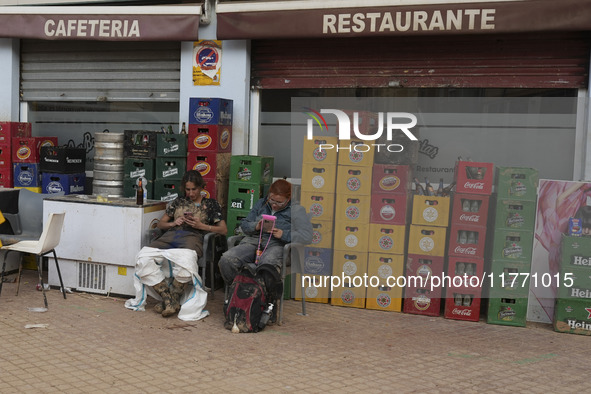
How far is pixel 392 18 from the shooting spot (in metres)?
7.58

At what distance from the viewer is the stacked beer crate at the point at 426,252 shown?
7.07 meters

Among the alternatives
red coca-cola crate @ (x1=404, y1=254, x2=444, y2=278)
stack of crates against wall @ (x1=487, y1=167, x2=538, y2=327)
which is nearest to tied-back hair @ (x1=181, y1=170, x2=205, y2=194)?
red coca-cola crate @ (x1=404, y1=254, x2=444, y2=278)

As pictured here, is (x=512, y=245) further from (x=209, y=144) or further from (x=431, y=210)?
(x=209, y=144)

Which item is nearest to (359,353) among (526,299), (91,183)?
(526,299)

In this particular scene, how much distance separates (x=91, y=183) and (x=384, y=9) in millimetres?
4581

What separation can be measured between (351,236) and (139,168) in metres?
2.70

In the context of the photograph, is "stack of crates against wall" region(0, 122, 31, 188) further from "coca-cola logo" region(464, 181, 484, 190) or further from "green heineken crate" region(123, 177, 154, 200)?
"coca-cola logo" region(464, 181, 484, 190)

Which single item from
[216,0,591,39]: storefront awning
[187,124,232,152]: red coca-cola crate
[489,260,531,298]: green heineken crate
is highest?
[216,0,591,39]: storefront awning

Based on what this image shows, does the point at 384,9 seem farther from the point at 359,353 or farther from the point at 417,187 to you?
the point at 359,353

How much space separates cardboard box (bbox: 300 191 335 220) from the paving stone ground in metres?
1.02

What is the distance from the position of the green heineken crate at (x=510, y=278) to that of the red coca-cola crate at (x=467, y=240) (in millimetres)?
212

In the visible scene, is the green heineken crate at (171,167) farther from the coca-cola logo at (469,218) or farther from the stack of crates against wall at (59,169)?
the coca-cola logo at (469,218)

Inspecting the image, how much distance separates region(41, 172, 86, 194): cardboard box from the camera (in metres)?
8.77

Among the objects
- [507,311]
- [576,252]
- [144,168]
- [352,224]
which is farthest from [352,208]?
[144,168]
